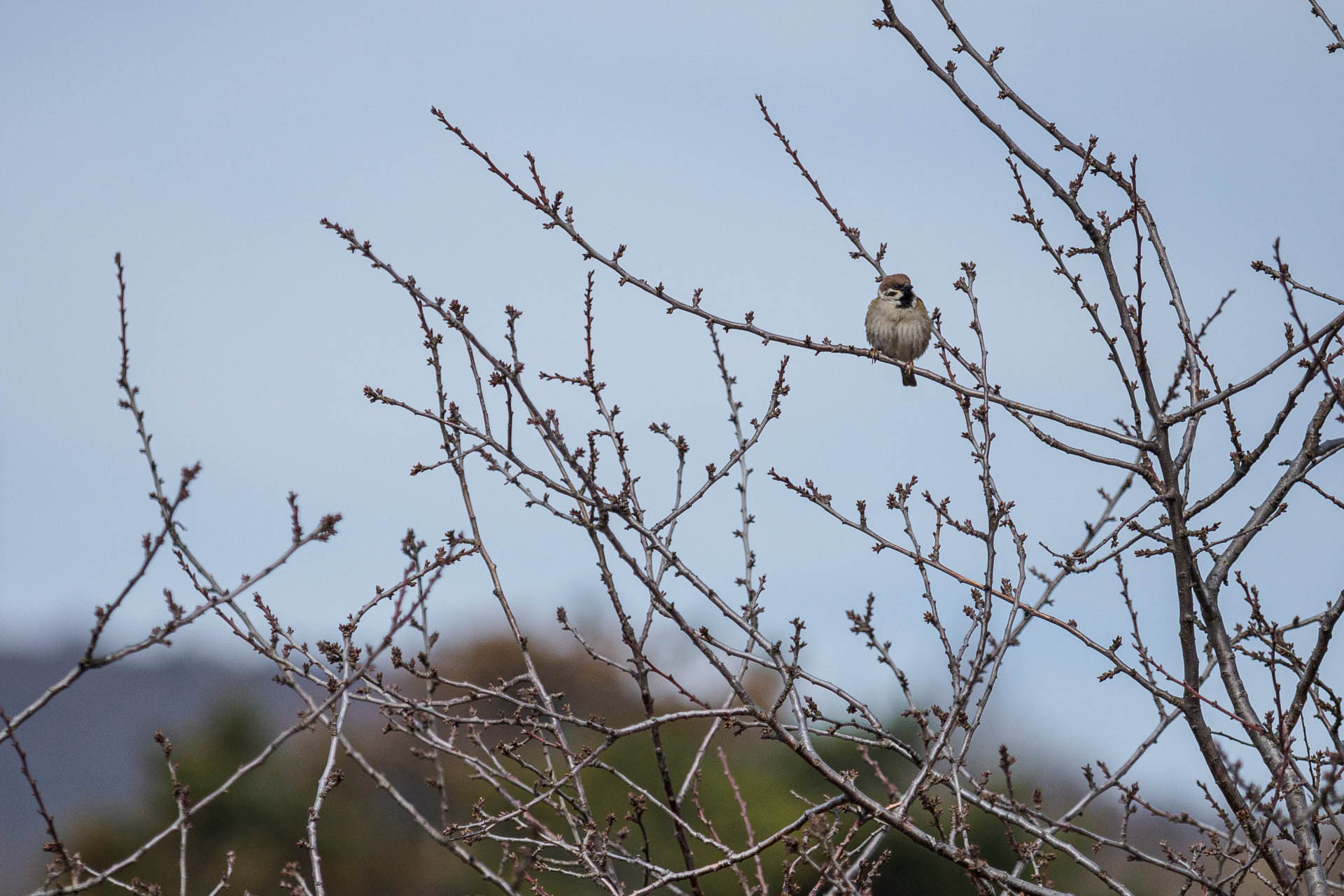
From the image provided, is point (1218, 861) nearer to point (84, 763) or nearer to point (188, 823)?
point (188, 823)

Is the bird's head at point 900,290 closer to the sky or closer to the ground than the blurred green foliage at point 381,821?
closer to the sky

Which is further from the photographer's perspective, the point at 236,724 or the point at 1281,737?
the point at 236,724

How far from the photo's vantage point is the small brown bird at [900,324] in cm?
736

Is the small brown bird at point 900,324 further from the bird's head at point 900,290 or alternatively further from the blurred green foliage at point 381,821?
the blurred green foliage at point 381,821

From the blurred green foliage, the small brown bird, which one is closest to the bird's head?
the small brown bird

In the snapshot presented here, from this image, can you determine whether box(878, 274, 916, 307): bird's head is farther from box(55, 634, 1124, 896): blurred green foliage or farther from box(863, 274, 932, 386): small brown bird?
box(55, 634, 1124, 896): blurred green foliage

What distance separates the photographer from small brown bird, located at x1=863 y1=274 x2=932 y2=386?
24.1ft

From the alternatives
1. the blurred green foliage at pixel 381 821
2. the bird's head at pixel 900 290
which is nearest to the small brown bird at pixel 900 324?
the bird's head at pixel 900 290

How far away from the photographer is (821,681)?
13.1 ft

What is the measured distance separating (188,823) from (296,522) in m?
0.97

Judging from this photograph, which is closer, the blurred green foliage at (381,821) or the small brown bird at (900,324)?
the small brown bird at (900,324)

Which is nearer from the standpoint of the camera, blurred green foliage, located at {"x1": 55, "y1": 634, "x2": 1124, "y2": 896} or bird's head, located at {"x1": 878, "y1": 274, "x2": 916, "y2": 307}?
bird's head, located at {"x1": 878, "y1": 274, "x2": 916, "y2": 307}

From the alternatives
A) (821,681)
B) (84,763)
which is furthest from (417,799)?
(84,763)

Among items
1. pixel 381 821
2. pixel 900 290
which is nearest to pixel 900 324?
pixel 900 290
